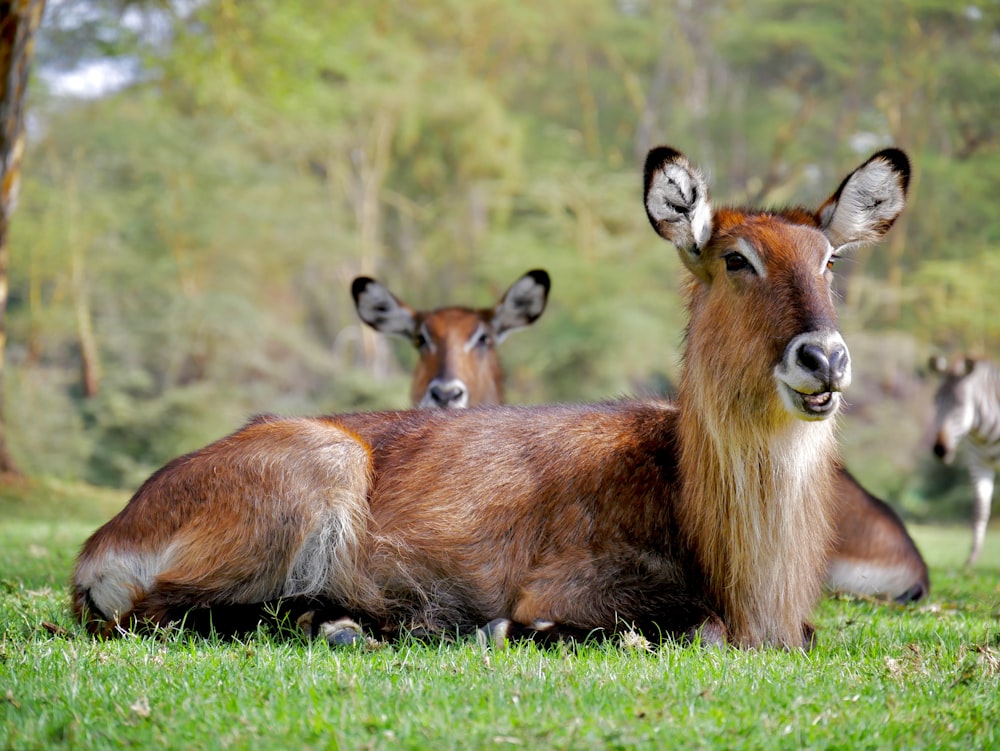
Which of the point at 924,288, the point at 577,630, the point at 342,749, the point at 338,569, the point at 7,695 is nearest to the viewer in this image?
the point at 342,749

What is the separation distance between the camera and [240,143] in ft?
103

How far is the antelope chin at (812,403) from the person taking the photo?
159 inches

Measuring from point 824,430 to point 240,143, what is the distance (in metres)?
29.0

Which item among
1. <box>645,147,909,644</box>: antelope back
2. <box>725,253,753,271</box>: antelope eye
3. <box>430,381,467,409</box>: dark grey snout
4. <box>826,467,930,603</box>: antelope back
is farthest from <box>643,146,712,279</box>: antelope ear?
<box>430,381,467,409</box>: dark grey snout

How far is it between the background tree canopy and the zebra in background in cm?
978

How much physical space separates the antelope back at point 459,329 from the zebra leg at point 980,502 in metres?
4.43

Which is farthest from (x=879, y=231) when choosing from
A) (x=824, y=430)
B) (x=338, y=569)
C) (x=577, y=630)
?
(x=338, y=569)

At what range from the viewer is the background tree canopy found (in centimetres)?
2486

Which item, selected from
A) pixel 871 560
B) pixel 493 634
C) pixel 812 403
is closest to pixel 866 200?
pixel 812 403

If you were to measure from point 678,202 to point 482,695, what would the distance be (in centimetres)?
227

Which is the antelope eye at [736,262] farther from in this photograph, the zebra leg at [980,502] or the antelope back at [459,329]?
the zebra leg at [980,502]

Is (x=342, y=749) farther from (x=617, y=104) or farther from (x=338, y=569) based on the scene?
(x=617, y=104)

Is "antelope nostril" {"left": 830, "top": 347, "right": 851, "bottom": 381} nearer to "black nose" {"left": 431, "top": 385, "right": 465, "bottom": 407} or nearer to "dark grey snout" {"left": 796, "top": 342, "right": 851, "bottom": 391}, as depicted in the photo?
"dark grey snout" {"left": 796, "top": 342, "right": 851, "bottom": 391}

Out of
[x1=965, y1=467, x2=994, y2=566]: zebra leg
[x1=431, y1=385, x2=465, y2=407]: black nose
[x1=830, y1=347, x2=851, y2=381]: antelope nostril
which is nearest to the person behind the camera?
[x1=830, y1=347, x2=851, y2=381]: antelope nostril
